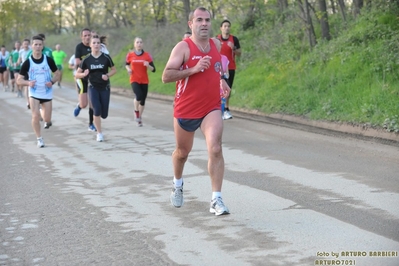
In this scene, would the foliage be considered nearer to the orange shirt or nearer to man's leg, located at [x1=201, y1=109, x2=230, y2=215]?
the orange shirt

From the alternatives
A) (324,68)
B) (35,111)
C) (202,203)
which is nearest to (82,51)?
(35,111)

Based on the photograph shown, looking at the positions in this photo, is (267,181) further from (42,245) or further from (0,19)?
(0,19)

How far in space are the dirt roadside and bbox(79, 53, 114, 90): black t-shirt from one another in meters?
3.64

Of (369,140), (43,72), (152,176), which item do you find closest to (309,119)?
(369,140)

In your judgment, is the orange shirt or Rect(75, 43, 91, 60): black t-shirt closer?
Rect(75, 43, 91, 60): black t-shirt

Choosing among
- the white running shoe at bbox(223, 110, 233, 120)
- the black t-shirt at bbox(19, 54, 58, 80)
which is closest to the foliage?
the white running shoe at bbox(223, 110, 233, 120)

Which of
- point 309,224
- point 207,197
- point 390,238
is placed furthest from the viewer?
point 207,197

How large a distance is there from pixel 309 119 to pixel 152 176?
21.0 feet

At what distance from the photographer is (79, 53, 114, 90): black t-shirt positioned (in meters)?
14.9

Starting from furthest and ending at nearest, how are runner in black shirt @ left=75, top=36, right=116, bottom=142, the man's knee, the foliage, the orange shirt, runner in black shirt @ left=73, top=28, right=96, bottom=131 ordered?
the orange shirt → runner in black shirt @ left=73, top=28, right=96, bottom=131 → the foliage → runner in black shirt @ left=75, top=36, right=116, bottom=142 → the man's knee

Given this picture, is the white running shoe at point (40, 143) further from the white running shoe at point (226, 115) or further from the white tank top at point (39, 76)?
the white running shoe at point (226, 115)

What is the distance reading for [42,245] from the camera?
6.88 meters

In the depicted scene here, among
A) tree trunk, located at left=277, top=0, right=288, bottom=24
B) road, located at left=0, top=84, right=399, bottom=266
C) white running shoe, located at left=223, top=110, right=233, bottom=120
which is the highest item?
tree trunk, located at left=277, top=0, right=288, bottom=24

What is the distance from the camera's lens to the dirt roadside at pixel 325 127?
1321 cm
